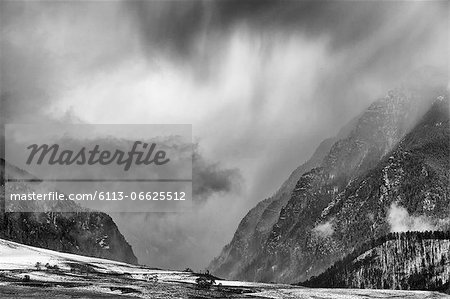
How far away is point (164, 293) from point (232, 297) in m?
21.9

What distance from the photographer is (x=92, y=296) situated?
516ft

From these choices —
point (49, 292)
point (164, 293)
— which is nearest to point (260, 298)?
point (164, 293)

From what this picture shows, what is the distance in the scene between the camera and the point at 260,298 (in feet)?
641

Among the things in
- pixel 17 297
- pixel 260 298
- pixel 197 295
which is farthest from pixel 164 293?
pixel 17 297

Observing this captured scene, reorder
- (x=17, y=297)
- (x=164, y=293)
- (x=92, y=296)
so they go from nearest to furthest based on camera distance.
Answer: (x=17, y=297), (x=92, y=296), (x=164, y=293)

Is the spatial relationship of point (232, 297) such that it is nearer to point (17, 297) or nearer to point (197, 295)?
point (197, 295)

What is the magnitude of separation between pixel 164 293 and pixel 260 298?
105ft

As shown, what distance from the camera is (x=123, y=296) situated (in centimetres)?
16600

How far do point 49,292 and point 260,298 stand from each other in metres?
67.6

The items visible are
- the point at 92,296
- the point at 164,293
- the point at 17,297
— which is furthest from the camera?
the point at 164,293

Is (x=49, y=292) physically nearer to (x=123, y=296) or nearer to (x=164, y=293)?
(x=123, y=296)

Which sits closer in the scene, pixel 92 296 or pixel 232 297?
pixel 92 296

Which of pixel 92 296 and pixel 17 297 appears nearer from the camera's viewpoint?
pixel 17 297

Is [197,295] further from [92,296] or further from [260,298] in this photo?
[92,296]
